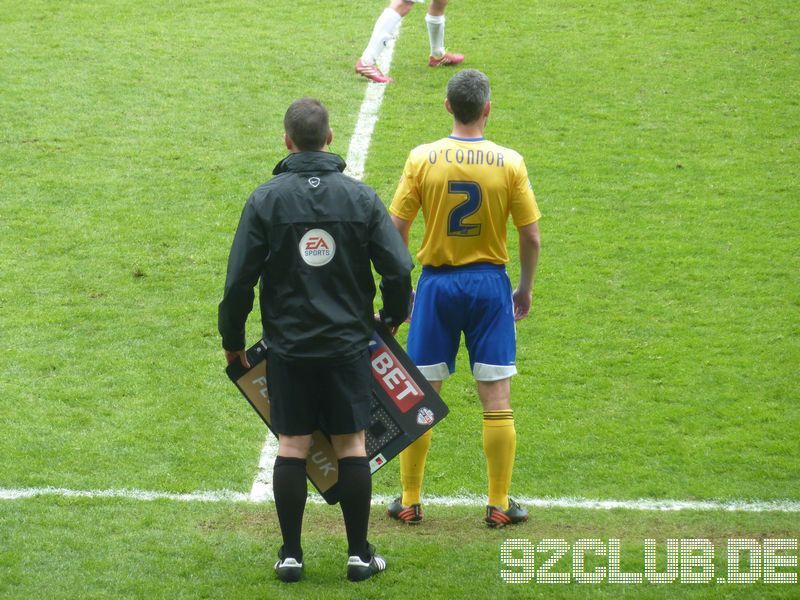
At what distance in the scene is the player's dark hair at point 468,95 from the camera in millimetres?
5637

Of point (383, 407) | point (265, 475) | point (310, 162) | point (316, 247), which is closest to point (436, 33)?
point (265, 475)

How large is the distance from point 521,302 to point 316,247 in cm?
143

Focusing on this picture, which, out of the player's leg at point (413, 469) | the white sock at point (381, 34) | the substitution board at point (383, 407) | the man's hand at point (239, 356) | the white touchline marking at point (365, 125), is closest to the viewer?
the man's hand at point (239, 356)

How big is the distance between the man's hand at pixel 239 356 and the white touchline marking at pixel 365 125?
473 centimetres

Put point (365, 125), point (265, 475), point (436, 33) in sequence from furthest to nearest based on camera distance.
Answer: point (436, 33) → point (365, 125) → point (265, 475)

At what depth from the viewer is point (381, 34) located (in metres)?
12.4

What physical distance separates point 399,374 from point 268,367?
68 centimetres

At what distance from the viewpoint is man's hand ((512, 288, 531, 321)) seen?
239 inches

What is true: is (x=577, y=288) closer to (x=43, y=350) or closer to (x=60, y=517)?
(x=43, y=350)

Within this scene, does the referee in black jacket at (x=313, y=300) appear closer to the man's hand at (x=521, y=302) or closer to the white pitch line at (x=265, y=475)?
the man's hand at (x=521, y=302)

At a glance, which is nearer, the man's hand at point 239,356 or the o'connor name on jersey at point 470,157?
the man's hand at point 239,356

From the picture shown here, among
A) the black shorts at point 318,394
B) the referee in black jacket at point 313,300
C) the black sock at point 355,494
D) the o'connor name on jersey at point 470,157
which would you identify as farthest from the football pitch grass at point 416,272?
the o'connor name on jersey at point 470,157

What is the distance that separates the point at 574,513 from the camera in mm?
6254

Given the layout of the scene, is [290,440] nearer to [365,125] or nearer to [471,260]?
[471,260]
